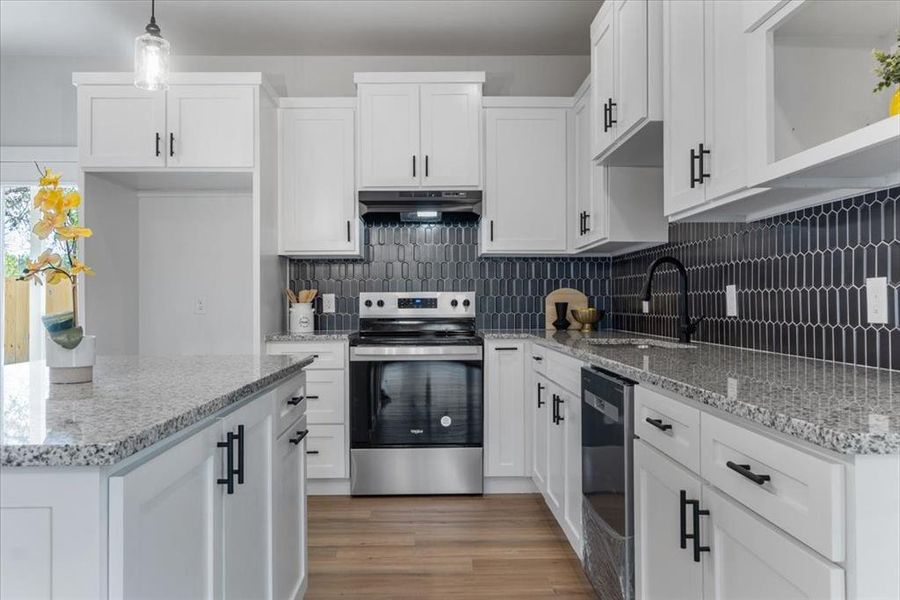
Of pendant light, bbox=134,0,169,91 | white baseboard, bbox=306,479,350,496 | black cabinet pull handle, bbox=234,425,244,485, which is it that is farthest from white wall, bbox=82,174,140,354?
black cabinet pull handle, bbox=234,425,244,485

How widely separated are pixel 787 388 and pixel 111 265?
3.63 m

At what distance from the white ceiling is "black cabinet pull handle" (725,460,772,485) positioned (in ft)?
9.47

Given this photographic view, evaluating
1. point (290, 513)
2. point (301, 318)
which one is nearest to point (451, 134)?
point (301, 318)

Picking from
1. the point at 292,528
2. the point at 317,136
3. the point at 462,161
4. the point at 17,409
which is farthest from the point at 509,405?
the point at 17,409

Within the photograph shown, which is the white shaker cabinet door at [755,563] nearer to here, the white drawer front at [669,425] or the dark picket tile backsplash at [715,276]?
the white drawer front at [669,425]

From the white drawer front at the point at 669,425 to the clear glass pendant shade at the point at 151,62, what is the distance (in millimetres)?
1750

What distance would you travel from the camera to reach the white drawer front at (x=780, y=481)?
875mm

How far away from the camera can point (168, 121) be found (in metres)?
3.37

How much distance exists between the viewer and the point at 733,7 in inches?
65.7

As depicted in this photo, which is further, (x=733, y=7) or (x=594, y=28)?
(x=594, y=28)

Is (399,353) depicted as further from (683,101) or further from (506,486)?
(683,101)

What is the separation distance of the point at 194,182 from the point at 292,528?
8.30 feet

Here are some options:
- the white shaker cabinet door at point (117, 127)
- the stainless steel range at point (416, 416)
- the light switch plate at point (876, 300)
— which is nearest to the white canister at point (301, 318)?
the stainless steel range at point (416, 416)

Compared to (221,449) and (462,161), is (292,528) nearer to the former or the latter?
(221,449)
